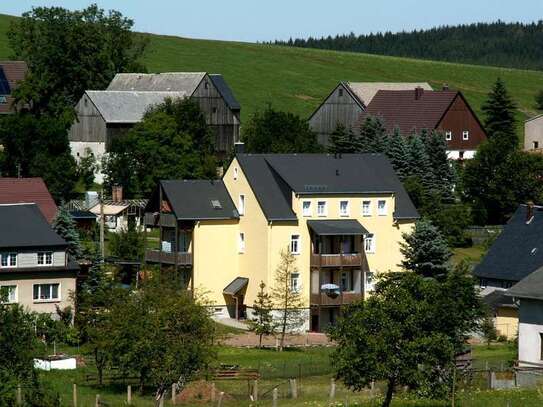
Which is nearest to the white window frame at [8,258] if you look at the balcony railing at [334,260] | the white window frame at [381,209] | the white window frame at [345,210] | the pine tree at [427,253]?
the balcony railing at [334,260]

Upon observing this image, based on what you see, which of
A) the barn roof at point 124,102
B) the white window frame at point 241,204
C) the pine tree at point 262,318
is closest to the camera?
the pine tree at point 262,318

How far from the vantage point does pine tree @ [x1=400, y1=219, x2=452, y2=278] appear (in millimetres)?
84062

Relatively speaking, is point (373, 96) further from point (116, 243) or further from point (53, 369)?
point (53, 369)

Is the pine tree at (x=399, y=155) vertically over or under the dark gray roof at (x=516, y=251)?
over

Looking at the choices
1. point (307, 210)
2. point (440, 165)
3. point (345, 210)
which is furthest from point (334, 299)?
point (440, 165)

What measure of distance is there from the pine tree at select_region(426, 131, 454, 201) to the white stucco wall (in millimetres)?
44888

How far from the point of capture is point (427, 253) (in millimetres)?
84375

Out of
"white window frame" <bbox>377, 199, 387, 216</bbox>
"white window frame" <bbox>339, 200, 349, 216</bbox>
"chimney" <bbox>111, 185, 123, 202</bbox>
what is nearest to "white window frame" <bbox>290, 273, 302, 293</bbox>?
"white window frame" <bbox>339, 200, 349, 216</bbox>

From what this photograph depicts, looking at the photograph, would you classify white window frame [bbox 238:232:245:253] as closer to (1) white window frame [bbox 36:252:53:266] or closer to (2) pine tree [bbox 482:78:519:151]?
(1) white window frame [bbox 36:252:53:266]

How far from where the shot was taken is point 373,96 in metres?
146

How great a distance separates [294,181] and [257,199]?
216cm

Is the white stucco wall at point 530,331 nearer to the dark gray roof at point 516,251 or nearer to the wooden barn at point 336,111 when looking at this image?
the dark gray roof at point 516,251

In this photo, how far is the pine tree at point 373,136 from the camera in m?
114

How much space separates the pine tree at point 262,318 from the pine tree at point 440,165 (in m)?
32.1
